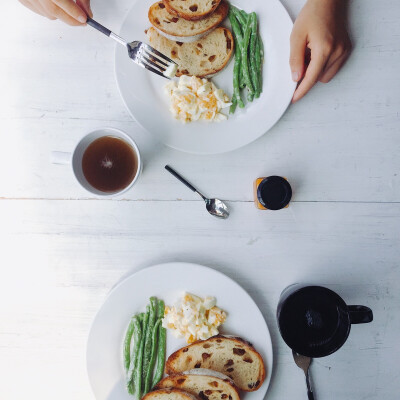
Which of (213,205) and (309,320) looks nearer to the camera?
(309,320)

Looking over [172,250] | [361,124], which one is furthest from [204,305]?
[361,124]

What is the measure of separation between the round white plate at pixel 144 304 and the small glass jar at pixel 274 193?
0.90ft

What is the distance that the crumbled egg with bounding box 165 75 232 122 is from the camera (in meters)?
1.34

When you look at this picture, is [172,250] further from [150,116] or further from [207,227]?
[150,116]

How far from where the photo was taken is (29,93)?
142 centimetres

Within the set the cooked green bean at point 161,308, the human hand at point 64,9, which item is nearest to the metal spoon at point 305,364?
the cooked green bean at point 161,308

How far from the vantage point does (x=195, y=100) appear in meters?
1.34

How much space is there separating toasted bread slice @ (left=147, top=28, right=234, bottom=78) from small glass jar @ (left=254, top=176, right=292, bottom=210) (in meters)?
0.41

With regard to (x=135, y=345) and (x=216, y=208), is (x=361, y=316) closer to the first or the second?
(x=216, y=208)

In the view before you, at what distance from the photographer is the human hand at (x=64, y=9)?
128 cm

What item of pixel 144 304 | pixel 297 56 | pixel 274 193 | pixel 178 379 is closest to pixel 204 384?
pixel 178 379

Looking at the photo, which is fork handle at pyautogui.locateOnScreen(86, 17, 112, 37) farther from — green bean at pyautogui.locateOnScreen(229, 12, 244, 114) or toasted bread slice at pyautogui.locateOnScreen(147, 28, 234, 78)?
green bean at pyautogui.locateOnScreen(229, 12, 244, 114)

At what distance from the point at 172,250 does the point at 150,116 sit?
1.49 ft

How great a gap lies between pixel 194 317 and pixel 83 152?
63 cm
